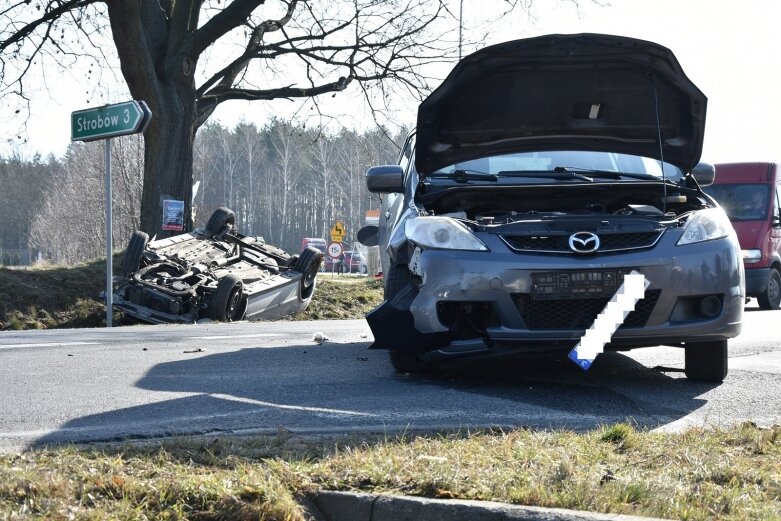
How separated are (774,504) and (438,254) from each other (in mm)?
2959

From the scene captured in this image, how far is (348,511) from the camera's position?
318 centimetres

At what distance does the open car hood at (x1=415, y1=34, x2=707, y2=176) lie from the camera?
668 centimetres

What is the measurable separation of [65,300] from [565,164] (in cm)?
1264

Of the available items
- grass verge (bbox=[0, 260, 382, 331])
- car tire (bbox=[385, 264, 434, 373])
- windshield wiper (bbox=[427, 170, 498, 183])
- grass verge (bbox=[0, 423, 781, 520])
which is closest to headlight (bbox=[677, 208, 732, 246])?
windshield wiper (bbox=[427, 170, 498, 183])

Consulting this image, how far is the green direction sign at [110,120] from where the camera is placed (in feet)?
47.3

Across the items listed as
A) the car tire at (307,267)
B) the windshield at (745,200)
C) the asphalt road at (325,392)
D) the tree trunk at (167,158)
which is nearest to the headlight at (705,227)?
the asphalt road at (325,392)

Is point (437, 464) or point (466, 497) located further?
point (437, 464)

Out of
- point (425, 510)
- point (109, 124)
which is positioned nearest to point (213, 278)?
point (109, 124)

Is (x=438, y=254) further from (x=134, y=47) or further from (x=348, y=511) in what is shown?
(x=134, y=47)

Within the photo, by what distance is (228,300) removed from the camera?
1440 centimetres

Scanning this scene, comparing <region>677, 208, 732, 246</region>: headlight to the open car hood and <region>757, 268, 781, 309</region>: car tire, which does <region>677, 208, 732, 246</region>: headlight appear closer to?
the open car hood

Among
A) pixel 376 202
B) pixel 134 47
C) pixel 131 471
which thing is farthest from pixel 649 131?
pixel 376 202

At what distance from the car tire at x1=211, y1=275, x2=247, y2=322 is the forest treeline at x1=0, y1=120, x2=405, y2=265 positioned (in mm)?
54198

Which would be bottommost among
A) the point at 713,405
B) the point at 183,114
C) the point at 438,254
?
the point at 713,405
